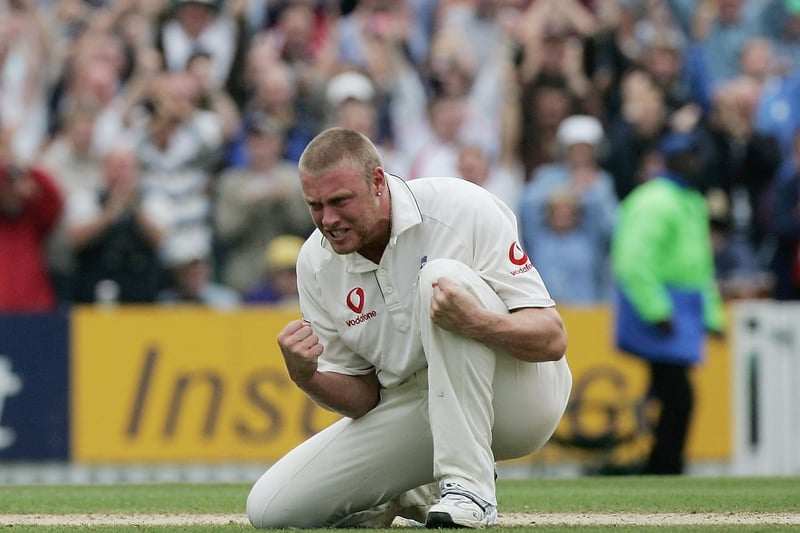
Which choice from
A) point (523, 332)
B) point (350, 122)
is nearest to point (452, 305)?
point (523, 332)

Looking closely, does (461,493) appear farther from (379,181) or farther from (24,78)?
(24,78)


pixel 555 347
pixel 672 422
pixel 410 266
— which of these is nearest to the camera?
pixel 555 347

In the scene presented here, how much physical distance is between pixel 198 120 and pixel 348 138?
783cm

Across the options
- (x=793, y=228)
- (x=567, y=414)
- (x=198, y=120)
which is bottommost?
(x=567, y=414)

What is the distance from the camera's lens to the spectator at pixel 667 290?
36.0ft

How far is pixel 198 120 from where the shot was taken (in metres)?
13.5

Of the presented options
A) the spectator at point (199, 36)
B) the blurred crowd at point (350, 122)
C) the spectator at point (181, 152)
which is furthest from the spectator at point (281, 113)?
the spectator at point (199, 36)

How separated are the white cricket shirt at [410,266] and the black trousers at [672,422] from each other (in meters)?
5.04

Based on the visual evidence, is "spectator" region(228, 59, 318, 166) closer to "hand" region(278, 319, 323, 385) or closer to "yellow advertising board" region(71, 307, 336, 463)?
"yellow advertising board" region(71, 307, 336, 463)

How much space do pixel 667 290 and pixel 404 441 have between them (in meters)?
5.44

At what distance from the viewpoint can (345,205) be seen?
584cm

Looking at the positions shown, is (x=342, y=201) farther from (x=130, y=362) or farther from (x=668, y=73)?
(x=668, y=73)

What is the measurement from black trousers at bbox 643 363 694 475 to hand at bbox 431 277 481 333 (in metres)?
5.48

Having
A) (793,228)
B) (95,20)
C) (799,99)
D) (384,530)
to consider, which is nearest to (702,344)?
(793,228)
